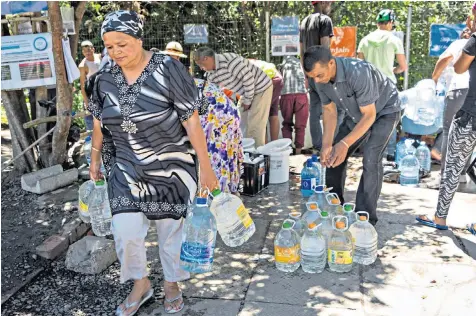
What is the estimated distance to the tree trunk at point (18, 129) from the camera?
741cm

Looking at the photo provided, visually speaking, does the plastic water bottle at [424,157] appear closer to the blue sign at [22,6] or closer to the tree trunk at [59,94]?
the tree trunk at [59,94]

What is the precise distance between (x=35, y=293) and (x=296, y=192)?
322 cm

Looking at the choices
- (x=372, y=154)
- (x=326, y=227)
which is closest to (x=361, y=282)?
(x=326, y=227)

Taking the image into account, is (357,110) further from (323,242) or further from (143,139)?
(143,139)

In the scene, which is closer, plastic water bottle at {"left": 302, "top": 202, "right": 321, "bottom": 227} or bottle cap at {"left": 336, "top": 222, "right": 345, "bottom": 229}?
bottle cap at {"left": 336, "top": 222, "right": 345, "bottom": 229}

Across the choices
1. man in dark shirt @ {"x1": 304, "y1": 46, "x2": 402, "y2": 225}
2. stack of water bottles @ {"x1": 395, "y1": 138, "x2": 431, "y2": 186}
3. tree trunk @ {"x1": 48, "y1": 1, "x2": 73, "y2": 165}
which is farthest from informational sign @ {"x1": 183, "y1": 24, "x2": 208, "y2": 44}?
man in dark shirt @ {"x1": 304, "y1": 46, "x2": 402, "y2": 225}

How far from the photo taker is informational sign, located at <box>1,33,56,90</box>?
7.06m

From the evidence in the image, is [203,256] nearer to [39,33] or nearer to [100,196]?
[100,196]

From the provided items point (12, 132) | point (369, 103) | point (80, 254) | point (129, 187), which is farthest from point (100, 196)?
point (12, 132)

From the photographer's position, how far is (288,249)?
4.23m

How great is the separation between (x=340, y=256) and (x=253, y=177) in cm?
219

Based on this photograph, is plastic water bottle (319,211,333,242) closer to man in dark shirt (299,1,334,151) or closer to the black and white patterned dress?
the black and white patterned dress

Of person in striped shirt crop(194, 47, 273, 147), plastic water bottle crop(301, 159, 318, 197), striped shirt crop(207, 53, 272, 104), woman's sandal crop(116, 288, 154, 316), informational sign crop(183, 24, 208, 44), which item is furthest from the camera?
informational sign crop(183, 24, 208, 44)

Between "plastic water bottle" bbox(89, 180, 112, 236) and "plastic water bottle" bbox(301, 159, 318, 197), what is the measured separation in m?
2.26
